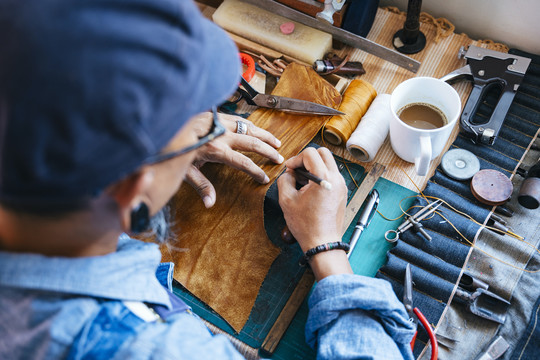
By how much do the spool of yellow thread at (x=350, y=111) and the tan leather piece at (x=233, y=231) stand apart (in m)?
0.04

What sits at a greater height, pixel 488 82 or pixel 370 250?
pixel 488 82

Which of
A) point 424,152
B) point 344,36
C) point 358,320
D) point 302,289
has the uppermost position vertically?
point 344,36

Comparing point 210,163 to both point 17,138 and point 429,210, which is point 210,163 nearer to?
point 429,210

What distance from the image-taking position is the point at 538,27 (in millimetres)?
1510

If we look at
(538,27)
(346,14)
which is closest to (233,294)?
(346,14)

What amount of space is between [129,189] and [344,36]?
1.14 metres

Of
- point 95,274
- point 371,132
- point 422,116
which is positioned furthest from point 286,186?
point 95,274

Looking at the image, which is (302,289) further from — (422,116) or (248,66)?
(248,66)

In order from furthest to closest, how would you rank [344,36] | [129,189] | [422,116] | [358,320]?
1. [344,36]
2. [422,116]
3. [358,320]
4. [129,189]

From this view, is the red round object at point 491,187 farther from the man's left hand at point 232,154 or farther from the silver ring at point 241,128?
the silver ring at point 241,128

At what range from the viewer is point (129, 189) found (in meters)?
0.67

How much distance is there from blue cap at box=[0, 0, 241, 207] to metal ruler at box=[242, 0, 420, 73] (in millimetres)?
1044

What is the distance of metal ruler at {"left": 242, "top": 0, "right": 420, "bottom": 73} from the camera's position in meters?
1.49

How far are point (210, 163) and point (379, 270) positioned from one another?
2.03 feet
